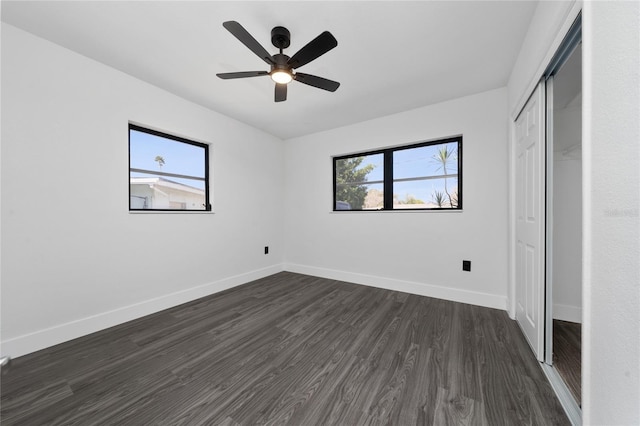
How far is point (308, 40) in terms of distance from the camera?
194 cm

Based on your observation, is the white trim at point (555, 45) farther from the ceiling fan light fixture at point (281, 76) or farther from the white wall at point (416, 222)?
the ceiling fan light fixture at point (281, 76)

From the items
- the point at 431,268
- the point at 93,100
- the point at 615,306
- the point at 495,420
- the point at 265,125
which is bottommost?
the point at 495,420

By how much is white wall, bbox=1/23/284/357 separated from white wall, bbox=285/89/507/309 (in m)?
1.65

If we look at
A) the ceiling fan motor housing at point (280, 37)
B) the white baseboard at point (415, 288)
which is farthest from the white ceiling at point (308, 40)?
the white baseboard at point (415, 288)

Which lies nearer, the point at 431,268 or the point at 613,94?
the point at 613,94

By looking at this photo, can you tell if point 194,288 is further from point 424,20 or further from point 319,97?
point 424,20

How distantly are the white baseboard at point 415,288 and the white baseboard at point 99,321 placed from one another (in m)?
1.49

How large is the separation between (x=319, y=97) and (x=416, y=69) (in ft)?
3.64

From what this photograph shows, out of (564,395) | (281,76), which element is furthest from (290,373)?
(281,76)

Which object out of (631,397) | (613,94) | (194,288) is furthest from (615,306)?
(194,288)

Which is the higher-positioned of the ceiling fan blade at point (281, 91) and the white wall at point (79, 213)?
the ceiling fan blade at point (281, 91)

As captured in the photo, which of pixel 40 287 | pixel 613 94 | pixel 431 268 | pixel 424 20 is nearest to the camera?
pixel 613 94

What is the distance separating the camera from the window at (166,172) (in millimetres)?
2609

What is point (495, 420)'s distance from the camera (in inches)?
48.4
